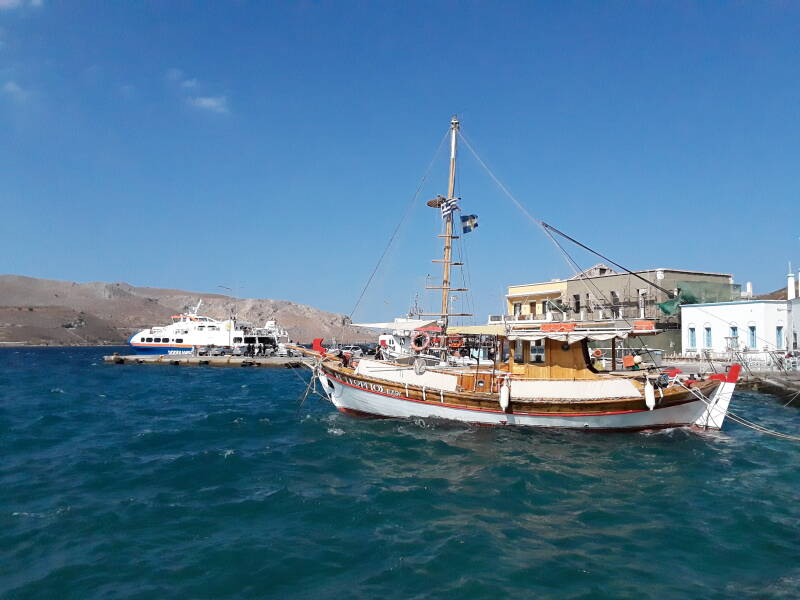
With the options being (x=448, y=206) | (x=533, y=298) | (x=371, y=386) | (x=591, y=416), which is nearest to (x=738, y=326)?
(x=533, y=298)

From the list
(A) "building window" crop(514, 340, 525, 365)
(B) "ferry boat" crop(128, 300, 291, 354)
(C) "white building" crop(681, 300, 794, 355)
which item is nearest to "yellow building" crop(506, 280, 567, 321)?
(C) "white building" crop(681, 300, 794, 355)

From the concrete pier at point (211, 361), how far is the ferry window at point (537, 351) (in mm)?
46109

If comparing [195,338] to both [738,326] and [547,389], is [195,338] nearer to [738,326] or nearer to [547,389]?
[738,326]

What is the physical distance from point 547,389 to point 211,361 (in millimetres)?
54868

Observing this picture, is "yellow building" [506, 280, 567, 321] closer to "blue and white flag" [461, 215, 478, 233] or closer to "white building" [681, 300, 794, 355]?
"white building" [681, 300, 794, 355]

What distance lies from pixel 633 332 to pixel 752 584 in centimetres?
1194

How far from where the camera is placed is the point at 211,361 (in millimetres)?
66062

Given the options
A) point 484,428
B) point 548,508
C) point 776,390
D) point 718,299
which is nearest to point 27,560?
point 548,508

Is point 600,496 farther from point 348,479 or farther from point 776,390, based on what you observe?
point 776,390

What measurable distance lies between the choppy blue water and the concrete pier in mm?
43381

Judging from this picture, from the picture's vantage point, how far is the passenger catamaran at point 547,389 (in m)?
18.5

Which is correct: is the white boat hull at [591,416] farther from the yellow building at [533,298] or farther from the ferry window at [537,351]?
the yellow building at [533,298]

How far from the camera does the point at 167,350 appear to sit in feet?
247

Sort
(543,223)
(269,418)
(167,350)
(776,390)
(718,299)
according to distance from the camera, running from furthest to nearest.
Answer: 1. (167,350)
2. (718,299)
3. (776,390)
4. (269,418)
5. (543,223)
